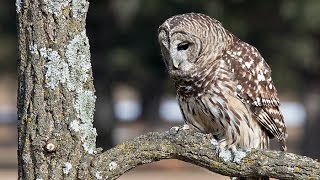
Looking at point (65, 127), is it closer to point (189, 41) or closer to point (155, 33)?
point (189, 41)

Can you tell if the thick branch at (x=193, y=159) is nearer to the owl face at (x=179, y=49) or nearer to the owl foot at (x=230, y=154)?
the owl foot at (x=230, y=154)

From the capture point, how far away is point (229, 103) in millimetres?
6727

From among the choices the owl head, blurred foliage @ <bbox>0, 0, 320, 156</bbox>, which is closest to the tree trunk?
the owl head

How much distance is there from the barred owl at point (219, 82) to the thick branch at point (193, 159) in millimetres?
1373

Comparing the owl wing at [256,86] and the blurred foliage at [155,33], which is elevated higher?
the blurred foliage at [155,33]

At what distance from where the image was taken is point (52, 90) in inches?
183

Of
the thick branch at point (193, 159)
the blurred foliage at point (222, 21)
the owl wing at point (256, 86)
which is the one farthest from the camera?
the blurred foliage at point (222, 21)

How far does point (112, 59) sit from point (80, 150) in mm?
21747

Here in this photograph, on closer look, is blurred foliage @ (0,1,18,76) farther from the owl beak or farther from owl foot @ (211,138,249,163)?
owl foot @ (211,138,249,163)

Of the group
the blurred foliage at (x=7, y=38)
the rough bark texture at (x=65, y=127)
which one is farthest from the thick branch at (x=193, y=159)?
the blurred foliage at (x=7, y=38)

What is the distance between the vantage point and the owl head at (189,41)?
6.04 m

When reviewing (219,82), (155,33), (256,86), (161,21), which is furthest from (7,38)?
(219,82)

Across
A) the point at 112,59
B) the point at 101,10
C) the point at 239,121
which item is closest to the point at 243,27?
the point at 101,10

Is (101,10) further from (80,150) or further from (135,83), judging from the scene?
(80,150)
